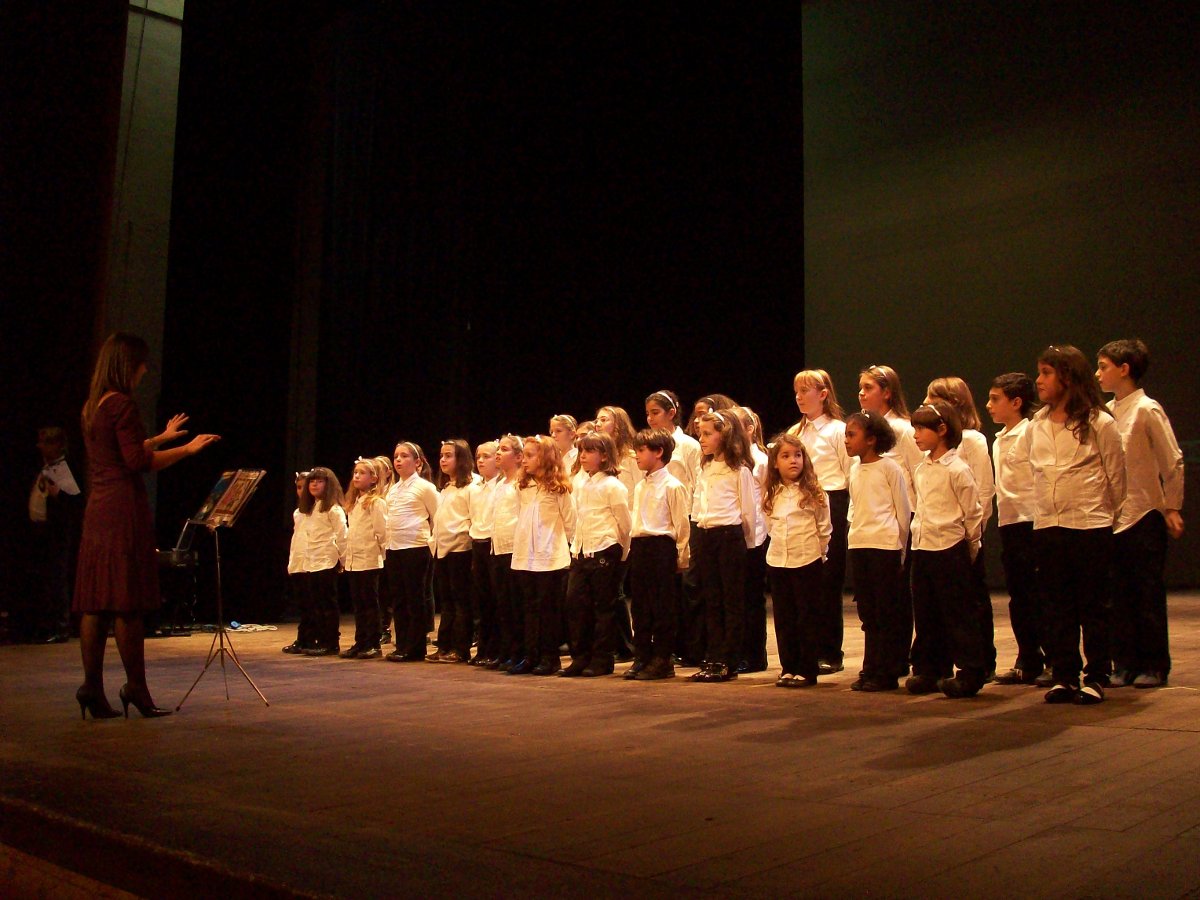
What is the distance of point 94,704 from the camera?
458 centimetres

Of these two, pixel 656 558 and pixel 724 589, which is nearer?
pixel 724 589

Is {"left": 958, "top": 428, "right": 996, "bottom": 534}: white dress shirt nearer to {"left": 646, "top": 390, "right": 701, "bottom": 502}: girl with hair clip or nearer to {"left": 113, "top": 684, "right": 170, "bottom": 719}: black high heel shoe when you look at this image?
{"left": 646, "top": 390, "right": 701, "bottom": 502}: girl with hair clip

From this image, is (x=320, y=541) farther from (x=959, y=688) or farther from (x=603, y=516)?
(x=959, y=688)

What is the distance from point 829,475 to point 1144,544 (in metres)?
1.68

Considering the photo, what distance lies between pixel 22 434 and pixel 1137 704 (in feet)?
27.7

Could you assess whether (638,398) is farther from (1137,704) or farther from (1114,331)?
(1137,704)

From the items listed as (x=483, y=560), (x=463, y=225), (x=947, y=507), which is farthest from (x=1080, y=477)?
(x=463, y=225)

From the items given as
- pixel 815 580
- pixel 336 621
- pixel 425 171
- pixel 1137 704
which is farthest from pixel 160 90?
pixel 1137 704

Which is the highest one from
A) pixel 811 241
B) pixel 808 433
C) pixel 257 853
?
pixel 811 241

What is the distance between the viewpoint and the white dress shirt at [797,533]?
5.30 m

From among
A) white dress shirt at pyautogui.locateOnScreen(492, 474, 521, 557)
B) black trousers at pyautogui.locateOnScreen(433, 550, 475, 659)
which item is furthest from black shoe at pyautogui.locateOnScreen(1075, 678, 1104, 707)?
black trousers at pyautogui.locateOnScreen(433, 550, 475, 659)

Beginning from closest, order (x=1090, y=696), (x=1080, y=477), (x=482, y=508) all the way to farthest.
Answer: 1. (x=1090, y=696)
2. (x=1080, y=477)
3. (x=482, y=508)

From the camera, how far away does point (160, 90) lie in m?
10.7

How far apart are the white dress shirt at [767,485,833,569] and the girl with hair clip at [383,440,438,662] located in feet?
8.84
